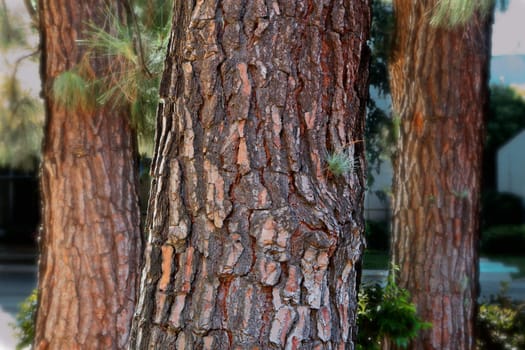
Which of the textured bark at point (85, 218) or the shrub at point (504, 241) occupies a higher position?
the textured bark at point (85, 218)

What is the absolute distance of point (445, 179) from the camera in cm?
510

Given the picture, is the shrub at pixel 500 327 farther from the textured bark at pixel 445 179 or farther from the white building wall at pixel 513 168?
the white building wall at pixel 513 168

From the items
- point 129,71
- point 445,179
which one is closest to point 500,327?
point 445,179

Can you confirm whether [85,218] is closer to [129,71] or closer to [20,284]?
[129,71]

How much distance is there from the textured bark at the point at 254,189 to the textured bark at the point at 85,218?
237cm

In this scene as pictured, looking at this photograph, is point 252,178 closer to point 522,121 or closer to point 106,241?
point 106,241

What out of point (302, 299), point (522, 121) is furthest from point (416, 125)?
point (522, 121)

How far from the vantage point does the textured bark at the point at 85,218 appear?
4387 millimetres

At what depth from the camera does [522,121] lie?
19859 millimetres

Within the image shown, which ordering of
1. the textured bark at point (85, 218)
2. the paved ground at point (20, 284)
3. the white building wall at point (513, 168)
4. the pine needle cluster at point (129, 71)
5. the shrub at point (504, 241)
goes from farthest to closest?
the white building wall at point (513, 168) → the shrub at point (504, 241) → the paved ground at point (20, 284) → the textured bark at point (85, 218) → the pine needle cluster at point (129, 71)

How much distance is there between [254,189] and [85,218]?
2648 millimetres

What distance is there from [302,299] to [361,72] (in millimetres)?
648

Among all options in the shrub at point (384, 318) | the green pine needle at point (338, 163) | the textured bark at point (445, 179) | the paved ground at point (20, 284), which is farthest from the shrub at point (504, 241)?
the green pine needle at point (338, 163)

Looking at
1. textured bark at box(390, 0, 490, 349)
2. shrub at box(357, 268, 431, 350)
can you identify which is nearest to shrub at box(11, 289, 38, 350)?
shrub at box(357, 268, 431, 350)
